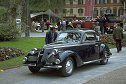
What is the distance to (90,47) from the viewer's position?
30.8 feet

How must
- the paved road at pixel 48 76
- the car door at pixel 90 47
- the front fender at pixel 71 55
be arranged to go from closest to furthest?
the paved road at pixel 48 76
the front fender at pixel 71 55
the car door at pixel 90 47

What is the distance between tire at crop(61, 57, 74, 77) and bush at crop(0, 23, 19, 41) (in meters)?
9.55

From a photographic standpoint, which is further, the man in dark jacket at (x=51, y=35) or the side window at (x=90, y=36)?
the man in dark jacket at (x=51, y=35)

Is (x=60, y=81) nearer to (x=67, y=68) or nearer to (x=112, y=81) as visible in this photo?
(x=67, y=68)

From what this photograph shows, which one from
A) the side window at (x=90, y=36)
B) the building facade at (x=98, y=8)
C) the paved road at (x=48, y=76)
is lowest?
the paved road at (x=48, y=76)

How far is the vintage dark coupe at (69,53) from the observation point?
7.80 metres

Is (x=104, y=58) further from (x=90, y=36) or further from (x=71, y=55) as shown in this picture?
(x=71, y=55)

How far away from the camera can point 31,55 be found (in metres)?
8.34

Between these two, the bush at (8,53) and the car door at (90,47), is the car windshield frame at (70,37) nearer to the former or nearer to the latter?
the car door at (90,47)

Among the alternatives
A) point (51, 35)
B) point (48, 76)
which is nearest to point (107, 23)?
point (51, 35)

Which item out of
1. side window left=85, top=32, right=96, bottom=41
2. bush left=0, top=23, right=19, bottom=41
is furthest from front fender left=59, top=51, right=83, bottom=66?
bush left=0, top=23, right=19, bottom=41

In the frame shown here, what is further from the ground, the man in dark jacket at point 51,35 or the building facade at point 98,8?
the building facade at point 98,8

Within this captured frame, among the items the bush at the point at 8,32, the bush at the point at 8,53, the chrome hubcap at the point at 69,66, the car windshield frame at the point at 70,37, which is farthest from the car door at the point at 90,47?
the bush at the point at 8,32

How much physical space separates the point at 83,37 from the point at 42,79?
264cm
